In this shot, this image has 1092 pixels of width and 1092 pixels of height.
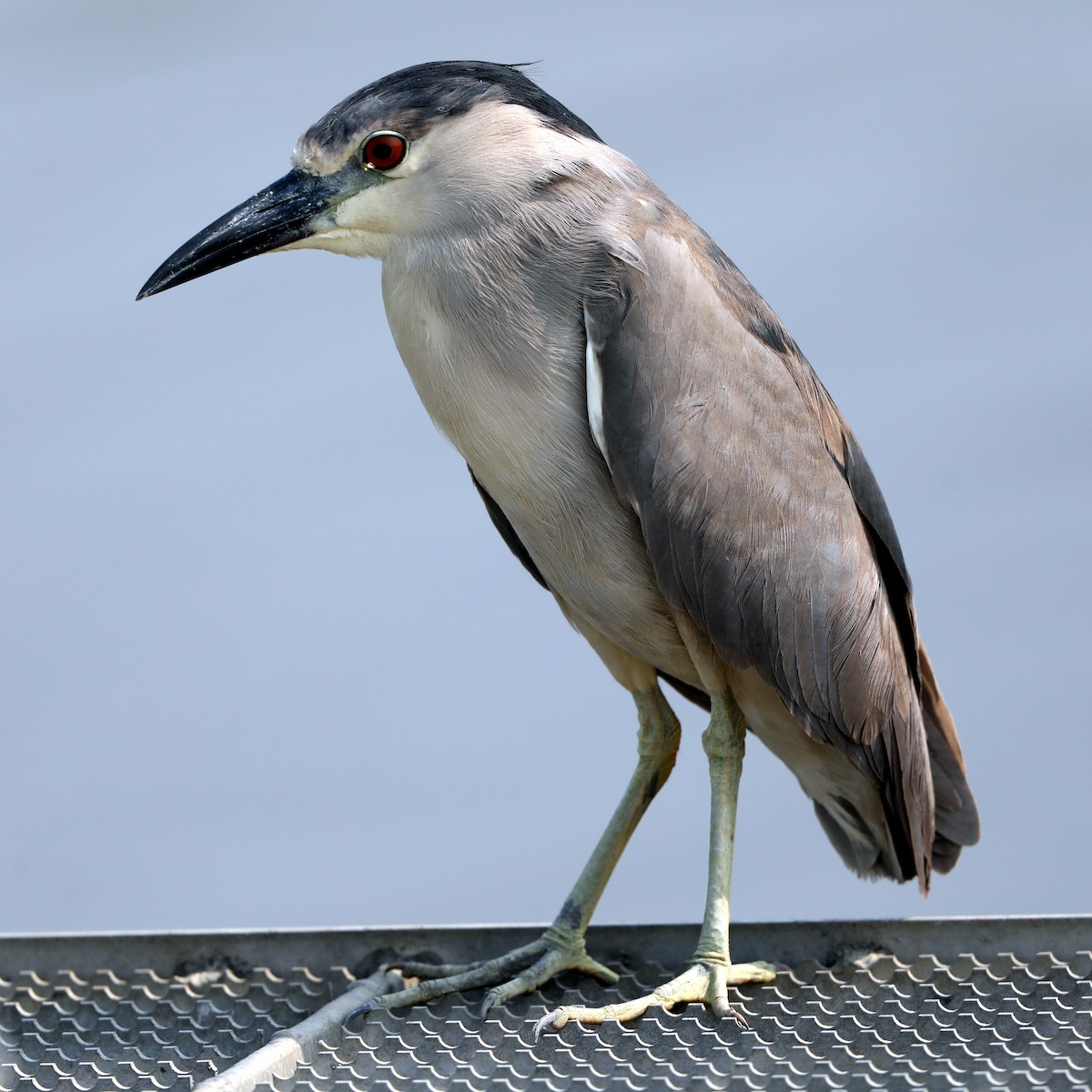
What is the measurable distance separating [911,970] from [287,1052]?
85 centimetres

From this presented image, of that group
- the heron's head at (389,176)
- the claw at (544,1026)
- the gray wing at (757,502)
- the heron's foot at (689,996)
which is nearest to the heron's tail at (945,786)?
the gray wing at (757,502)

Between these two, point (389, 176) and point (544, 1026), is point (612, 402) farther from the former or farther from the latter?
point (544, 1026)

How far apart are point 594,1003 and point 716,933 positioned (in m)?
0.21

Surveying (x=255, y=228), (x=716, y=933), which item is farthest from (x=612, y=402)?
(x=716, y=933)

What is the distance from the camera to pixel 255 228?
1996 mm

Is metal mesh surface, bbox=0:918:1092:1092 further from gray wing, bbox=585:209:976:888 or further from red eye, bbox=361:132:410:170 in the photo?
red eye, bbox=361:132:410:170

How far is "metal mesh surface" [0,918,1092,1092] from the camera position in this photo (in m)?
1.62

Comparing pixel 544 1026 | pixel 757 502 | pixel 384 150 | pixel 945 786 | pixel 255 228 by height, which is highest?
pixel 384 150

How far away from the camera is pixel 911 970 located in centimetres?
192

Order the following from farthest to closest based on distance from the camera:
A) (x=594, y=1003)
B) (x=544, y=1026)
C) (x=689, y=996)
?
1. (x=594, y=1003)
2. (x=689, y=996)
3. (x=544, y=1026)

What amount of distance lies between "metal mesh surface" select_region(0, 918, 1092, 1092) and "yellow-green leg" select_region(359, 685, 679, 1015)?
0.03 metres

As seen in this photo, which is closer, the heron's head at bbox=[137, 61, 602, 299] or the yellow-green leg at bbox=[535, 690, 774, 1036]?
the yellow-green leg at bbox=[535, 690, 774, 1036]

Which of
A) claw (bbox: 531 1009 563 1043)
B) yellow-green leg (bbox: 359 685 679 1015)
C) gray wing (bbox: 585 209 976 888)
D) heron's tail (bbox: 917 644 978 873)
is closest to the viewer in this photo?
claw (bbox: 531 1009 563 1043)

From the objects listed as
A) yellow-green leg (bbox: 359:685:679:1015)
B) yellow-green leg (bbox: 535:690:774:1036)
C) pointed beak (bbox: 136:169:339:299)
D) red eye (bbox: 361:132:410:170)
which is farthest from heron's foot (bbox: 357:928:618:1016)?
red eye (bbox: 361:132:410:170)
